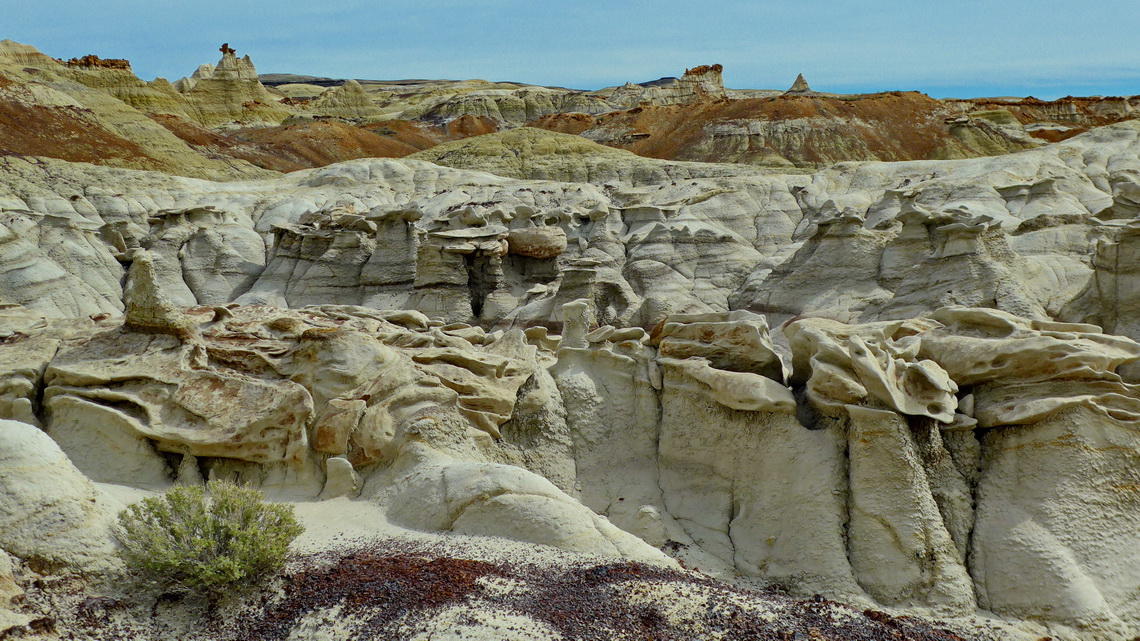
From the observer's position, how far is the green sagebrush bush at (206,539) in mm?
9109

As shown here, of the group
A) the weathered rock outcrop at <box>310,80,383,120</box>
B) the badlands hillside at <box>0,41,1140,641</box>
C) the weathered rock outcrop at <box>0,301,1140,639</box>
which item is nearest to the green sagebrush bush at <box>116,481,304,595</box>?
the badlands hillside at <box>0,41,1140,641</box>

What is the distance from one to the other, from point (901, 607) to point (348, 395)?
7456 millimetres

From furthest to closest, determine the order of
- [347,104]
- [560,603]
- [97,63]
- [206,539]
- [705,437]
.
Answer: [347,104]
[97,63]
[705,437]
[206,539]
[560,603]

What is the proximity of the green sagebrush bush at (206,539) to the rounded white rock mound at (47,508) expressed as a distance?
26 centimetres

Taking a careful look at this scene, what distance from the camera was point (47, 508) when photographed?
372 inches

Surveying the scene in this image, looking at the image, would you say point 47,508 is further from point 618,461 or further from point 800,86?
point 800,86

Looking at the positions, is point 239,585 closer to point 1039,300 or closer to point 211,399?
point 211,399

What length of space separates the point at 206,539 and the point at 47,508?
1.67 metres

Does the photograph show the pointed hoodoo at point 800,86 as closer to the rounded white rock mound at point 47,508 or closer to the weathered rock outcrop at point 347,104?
the weathered rock outcrop at point 347,104

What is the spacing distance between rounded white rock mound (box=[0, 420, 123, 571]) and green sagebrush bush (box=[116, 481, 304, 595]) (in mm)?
264

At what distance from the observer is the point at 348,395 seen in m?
12.7

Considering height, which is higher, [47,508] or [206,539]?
[47,508]

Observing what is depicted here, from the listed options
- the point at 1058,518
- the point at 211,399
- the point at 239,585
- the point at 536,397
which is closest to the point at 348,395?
the point at 211,399

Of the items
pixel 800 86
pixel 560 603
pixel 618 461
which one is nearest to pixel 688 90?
pixel 800 86
